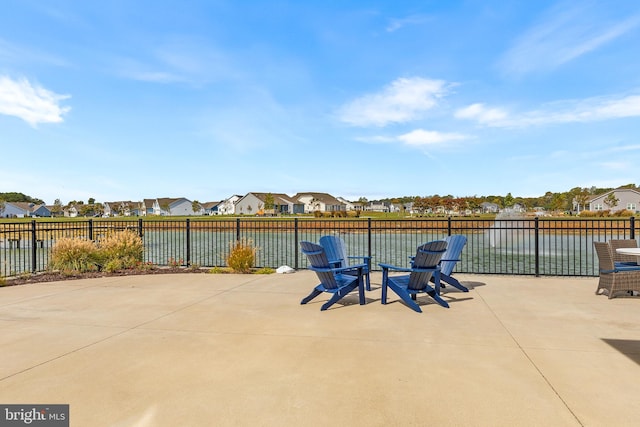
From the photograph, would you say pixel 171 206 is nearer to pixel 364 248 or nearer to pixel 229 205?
pixel 229 205

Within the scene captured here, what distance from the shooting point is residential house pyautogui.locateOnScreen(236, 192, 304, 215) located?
319 feet

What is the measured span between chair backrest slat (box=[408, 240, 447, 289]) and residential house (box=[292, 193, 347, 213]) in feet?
310

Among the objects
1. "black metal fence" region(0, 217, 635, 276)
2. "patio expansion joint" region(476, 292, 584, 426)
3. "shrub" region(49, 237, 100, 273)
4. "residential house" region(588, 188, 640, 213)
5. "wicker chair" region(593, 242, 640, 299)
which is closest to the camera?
"patio expansion joint" region(476, 292, 584, 426)

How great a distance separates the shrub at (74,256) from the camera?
9938 mm

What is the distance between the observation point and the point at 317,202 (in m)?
103

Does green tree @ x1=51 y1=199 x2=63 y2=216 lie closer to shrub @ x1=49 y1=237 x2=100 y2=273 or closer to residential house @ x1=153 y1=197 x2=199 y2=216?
residential house @ x1=153 y1=197 x2=199 y2=216

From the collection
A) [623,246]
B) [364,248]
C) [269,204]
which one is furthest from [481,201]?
[623,246]

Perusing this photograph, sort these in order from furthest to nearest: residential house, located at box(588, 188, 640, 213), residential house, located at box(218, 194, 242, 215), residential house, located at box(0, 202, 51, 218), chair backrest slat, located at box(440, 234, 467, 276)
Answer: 1. residential house, located at box(0, 202, 51, 218)
2. residential house, located at box(218, 194, 242, 215)
3. residential house, located at box(588, 188, 640, 213)
4. chair backrest slat, located at box(440, 234, 467, 276)

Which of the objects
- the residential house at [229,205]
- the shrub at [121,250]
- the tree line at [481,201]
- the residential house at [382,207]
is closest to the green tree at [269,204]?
the tree line at [481,201]

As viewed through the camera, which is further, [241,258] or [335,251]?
[241,258]

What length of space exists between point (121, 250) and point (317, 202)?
9232 centimetres

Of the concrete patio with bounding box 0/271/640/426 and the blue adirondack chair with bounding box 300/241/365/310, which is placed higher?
the blue adirondack chair with bounding box 300/241/365/310

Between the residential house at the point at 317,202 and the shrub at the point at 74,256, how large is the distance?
297ft

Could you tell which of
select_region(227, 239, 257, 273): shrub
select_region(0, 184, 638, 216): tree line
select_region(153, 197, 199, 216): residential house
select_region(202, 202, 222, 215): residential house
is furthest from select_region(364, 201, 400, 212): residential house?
select_region(227, 239, 257, 273): shrub
